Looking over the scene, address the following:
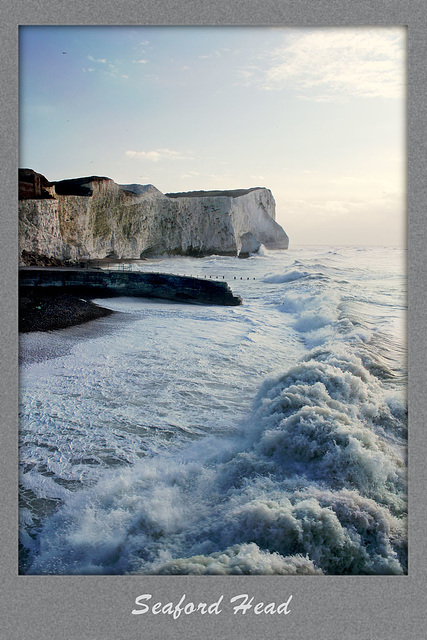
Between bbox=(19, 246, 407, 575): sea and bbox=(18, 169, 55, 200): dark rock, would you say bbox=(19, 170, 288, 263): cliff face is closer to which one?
bbox=(18, 169, 55, 200): dark rock

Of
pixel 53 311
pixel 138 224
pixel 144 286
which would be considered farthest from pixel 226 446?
pixel 138 224

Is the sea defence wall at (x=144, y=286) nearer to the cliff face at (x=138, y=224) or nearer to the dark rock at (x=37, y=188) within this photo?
the cliff face at (x=138, y=224)

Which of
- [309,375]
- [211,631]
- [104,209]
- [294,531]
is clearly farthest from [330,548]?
[104,209]

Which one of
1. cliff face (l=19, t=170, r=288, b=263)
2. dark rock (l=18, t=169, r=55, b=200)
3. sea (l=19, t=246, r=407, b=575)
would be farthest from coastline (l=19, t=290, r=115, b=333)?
dark rock (l=18, t=169, r=55, b=200)

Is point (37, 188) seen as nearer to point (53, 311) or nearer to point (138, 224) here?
point (53, 311)

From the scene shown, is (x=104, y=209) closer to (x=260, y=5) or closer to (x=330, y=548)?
(x=260, y=5)

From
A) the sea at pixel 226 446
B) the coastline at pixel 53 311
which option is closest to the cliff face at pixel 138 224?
the coastline at pixel 53 311
